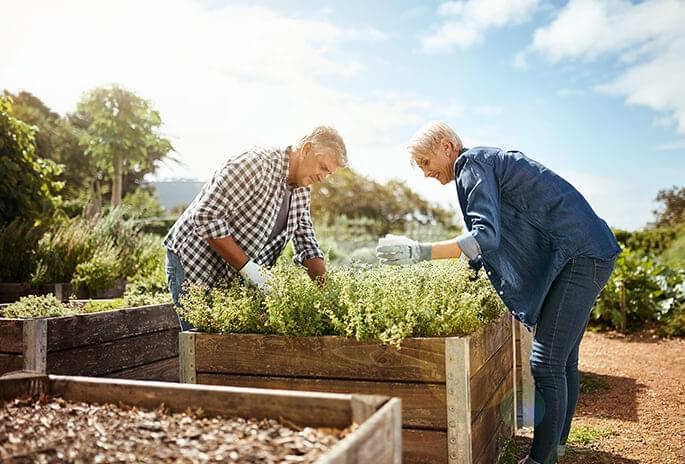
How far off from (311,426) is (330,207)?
26397 millimetres

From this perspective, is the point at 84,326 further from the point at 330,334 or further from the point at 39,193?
the point at 39,193

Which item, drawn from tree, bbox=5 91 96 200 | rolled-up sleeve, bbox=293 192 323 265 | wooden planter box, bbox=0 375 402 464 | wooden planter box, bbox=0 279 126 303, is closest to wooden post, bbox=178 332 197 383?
wooden planter box, bbox=0 375 402 464

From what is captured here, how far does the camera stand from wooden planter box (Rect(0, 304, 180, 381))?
2.85 m

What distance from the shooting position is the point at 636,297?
7031 mm

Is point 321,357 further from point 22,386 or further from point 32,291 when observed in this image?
point 32,291

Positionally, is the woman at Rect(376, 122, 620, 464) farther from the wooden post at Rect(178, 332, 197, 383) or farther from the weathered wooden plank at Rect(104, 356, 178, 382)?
the weathered wooden plank at Rect(104, 356, 178, 382)

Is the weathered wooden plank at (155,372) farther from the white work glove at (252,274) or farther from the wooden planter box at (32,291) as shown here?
the wooden planter box at (32,291)

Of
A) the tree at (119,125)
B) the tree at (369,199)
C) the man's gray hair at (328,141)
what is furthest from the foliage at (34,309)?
the tree at (369,199)

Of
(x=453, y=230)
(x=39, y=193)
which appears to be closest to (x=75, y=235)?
(x=39, y=193)

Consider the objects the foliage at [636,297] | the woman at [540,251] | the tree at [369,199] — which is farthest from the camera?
the tree at [369,199]

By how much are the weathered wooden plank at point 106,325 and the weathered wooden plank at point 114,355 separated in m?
0.03

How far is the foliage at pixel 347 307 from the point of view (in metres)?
2.06

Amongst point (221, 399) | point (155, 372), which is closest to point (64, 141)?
point (155, 372)

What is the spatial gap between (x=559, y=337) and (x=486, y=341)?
260 millimetres
